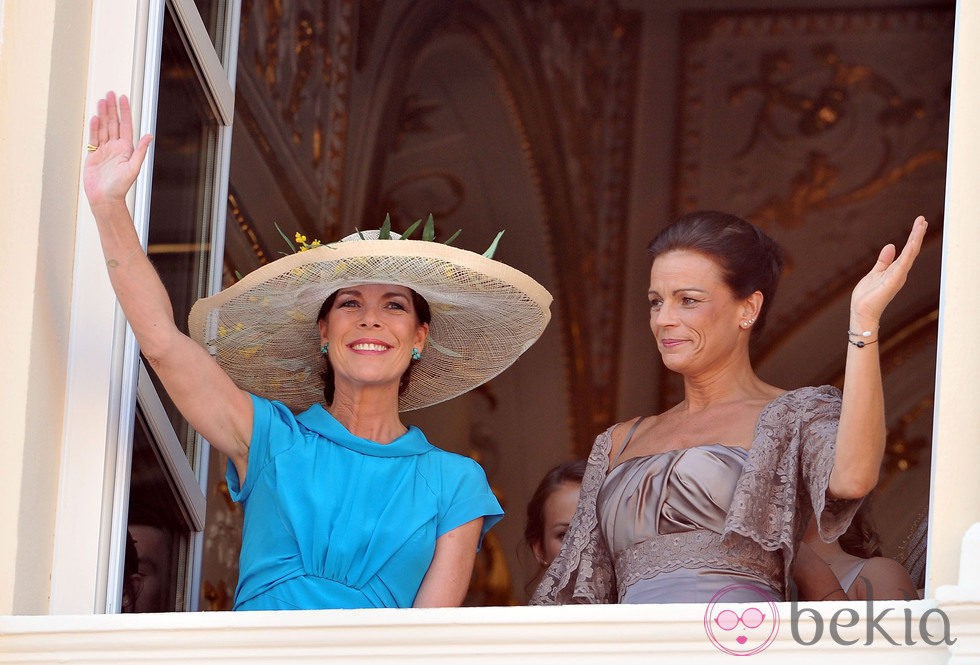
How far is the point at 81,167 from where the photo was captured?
316cm

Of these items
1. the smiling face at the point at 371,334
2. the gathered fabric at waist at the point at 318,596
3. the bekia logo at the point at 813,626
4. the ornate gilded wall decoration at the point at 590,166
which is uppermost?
the ornate gilded wall decoration at the point at 590,166

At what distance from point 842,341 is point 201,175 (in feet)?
10.1

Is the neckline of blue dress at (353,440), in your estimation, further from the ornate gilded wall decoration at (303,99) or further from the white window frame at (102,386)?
the ornate gilded wall decoration at (303,99)

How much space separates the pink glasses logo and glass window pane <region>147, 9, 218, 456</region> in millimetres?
1359

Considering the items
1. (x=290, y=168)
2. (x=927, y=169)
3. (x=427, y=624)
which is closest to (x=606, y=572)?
(x=427, y=624)

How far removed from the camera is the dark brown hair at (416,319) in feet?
12.0

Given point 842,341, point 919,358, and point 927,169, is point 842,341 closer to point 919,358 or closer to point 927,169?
point 919,358

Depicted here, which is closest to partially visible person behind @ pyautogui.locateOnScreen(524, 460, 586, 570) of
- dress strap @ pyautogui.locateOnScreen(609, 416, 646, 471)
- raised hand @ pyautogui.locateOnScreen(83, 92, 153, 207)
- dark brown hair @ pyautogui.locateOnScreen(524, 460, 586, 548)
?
dark brown hair @ pyautogui.locateOnScreen(524, 460, 586, 548)

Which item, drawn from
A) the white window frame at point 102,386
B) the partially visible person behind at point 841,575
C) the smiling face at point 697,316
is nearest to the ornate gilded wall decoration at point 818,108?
the partially visible person behind at point 841,575

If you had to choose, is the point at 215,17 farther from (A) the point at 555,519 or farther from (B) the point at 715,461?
(A) the point at 555,519

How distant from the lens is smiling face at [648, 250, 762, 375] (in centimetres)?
406

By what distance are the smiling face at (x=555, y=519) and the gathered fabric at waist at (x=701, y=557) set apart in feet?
4.55

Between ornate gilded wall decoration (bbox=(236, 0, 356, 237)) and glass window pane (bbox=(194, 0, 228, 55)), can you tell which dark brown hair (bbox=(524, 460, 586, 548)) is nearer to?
ornate gilded wall decoration (bbox=(236, 0, 356, 237))

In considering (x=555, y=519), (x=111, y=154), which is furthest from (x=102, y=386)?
(x=555, y=519)
